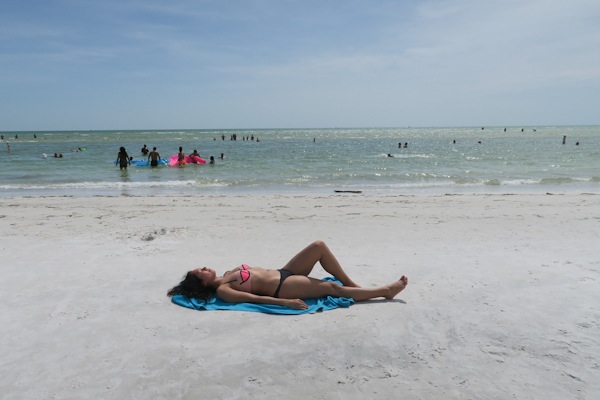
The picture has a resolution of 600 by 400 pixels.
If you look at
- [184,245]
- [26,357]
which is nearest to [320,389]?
[26,357]

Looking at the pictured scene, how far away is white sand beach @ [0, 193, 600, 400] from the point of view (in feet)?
10.4

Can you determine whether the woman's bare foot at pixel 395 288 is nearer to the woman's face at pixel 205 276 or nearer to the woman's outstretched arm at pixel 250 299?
the woman's outstretched arm at pixel 250 299

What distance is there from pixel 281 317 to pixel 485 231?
15.8 feet

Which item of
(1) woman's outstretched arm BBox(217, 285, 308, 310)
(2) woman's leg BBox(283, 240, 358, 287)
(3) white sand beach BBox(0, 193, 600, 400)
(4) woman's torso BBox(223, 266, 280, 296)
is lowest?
(3) white sand beach BBox(0, 193, 600, 400)

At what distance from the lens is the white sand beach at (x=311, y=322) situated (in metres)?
3.17

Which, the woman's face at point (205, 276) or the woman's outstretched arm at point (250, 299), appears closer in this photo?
the woman's outstretched arm at point (250, 299)

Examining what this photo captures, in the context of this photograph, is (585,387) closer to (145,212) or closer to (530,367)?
(530,367)

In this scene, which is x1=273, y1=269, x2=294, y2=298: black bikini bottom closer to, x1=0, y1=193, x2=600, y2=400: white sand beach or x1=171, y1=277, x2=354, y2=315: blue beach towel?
x1=171, y1=277, x2=354, y2=315: blue beach towel

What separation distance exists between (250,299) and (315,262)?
77 centimetres

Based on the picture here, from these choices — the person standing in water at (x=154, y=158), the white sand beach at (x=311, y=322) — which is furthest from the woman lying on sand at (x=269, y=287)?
the person standing in water at (x=154, y=158)

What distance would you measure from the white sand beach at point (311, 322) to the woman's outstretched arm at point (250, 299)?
152 mm

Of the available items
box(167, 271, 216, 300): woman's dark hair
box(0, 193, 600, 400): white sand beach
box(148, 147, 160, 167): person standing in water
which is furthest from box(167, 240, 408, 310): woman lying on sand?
box(148, 147, 160, 167): person standing in water

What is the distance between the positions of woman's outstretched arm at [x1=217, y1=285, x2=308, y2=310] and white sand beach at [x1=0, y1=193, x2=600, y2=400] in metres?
0.15

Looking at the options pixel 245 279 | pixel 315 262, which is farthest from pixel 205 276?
pixel 315 262
